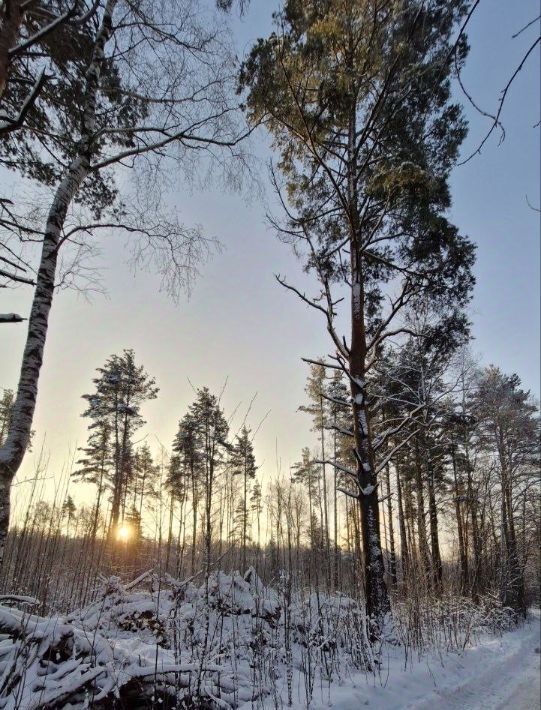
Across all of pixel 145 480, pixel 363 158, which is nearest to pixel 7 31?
pixel 363 158

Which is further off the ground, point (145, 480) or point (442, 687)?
point (145, 480)

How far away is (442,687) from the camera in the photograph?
4215 millimetres

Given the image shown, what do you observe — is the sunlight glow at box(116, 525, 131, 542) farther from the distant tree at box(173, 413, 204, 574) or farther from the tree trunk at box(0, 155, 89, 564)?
the tree trunk at box(0, 155, 89, 564)

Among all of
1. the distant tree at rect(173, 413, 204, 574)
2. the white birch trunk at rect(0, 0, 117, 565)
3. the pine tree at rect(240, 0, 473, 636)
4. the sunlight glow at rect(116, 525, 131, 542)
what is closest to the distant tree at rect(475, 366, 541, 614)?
the pine tree at rect(240, 0, 473, 636)

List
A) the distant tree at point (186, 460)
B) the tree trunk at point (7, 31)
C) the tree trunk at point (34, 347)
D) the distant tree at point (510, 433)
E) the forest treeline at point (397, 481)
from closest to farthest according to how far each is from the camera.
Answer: the tree trunk at point (7, 31) → the tree trunk at point (34, 347) → the forest treeline at point (397, 481) → the distant tree at point (510, 433) → the distant tree at point (186, 460)

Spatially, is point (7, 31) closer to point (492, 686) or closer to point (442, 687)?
point (442, 687)

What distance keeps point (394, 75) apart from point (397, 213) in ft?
7.04

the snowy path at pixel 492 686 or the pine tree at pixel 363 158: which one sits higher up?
the pine tree at pixel 363 158

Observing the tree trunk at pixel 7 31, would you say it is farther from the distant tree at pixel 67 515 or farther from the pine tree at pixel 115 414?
the pine tree at pixel 115 414

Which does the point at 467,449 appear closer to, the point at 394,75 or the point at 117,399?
the point at 394,75

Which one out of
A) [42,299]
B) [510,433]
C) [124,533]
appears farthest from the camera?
[124,533]

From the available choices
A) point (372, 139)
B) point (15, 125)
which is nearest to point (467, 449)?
point (372, 139)

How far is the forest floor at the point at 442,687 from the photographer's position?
3.55m

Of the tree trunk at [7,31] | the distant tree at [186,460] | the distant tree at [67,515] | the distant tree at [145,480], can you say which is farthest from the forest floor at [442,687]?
the distant tree at [145,480]
